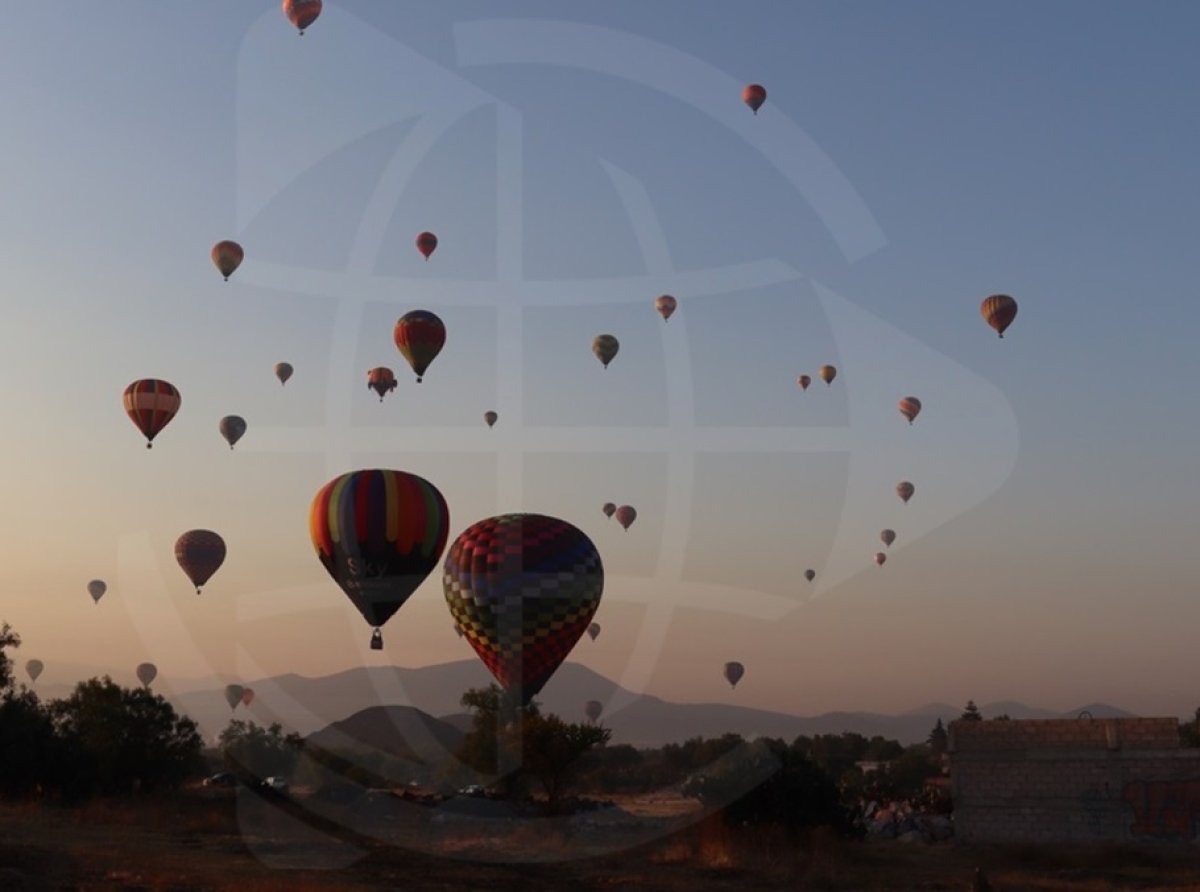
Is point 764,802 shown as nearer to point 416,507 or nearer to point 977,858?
point 977,858

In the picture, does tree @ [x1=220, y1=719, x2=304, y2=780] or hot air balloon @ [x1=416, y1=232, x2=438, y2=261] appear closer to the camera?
hot air balloon @ [x1=416, y1=232, x2=438, y2=261]

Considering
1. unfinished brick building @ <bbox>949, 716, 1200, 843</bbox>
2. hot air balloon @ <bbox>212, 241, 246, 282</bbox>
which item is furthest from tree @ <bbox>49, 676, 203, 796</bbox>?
unfinished brick building @ <bbox>949, 716, 1200, 843</bbox>

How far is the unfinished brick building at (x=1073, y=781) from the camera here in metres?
37.1

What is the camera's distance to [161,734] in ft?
195

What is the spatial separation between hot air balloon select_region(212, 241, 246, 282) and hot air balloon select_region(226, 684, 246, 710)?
170 ft

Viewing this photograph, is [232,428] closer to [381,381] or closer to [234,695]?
[381,381]

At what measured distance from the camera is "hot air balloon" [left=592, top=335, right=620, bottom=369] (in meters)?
57.9

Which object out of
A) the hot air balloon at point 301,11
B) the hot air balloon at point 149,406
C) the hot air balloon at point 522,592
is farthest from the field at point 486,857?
the hot air balloon at point 301,11

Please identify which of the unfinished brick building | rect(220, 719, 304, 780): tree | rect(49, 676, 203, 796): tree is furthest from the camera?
rect(220, 719, 304, 780): tree

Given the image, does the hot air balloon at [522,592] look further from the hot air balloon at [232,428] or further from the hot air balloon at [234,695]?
the hot air balloon at [234,695]

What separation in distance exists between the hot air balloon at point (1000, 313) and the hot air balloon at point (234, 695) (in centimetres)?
6469

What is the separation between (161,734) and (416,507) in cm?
2730

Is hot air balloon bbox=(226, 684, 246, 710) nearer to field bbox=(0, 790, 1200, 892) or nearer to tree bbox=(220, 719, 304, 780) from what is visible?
tree bbox=(220, 719, 304, 780)

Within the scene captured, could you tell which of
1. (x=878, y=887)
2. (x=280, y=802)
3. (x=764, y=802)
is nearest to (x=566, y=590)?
(x=764, y=802)
